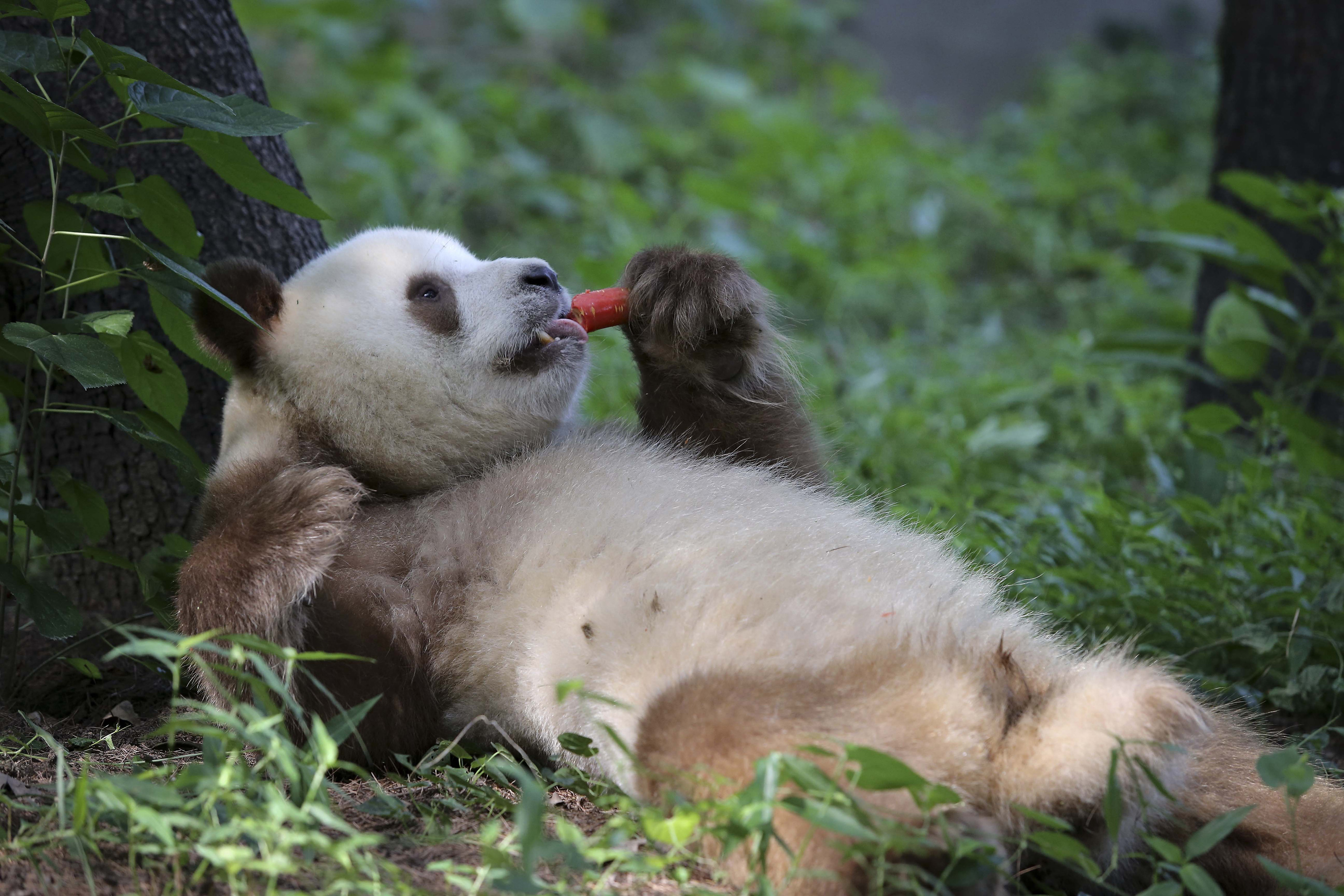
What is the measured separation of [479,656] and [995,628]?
3.72 feet

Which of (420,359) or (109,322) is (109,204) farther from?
(420,359)

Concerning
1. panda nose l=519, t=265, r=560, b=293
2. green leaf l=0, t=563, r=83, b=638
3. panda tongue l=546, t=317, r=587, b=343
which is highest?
panda nose l=519, t=265, r=560, b=293

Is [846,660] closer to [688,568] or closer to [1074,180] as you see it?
[688,568]

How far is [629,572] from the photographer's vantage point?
8.38 ft

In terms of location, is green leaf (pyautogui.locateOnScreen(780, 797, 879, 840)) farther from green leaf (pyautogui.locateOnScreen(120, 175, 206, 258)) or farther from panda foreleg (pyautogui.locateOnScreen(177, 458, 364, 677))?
green leaf (pyautogui.locateOnScreen(120, 175, 206, 258))

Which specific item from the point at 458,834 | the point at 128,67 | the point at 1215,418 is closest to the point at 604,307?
the point at 128,67

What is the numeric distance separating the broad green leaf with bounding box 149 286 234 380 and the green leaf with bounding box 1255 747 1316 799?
8.06ft

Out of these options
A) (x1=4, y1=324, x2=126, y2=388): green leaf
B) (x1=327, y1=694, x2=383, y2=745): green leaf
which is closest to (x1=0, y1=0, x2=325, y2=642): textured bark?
(x1=4, y1=324, x2=126, y2=388): green leaf

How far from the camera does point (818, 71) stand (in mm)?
12867

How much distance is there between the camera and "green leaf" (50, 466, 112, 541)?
2857 millimetres

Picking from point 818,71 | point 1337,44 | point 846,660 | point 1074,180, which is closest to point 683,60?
point 818,71

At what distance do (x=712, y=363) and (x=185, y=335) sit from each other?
1.40 metres

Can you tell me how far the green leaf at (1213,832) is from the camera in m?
2.03


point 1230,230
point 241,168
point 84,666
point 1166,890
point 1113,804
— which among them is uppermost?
point 241,168
